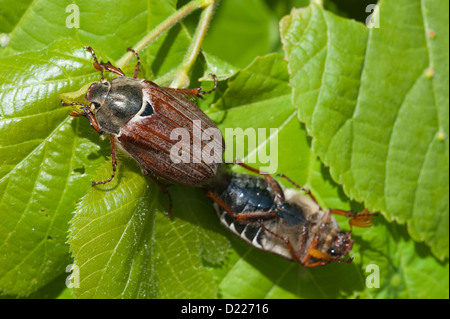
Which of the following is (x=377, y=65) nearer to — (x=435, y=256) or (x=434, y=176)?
(x=434, y=176)

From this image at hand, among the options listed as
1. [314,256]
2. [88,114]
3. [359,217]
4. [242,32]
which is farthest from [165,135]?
[242,32]

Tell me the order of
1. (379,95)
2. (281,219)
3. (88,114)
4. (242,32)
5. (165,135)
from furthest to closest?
(242,32) → (281,219) → (379,95) → (165,135) → (88,114)

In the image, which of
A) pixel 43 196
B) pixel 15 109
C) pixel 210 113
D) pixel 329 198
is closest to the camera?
pixel 15 109

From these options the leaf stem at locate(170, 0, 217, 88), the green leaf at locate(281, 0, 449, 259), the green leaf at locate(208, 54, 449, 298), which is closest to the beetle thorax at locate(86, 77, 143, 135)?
the leaf stem at locate(170, 0, 217, 88)

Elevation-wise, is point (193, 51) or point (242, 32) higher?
point (193, 51)

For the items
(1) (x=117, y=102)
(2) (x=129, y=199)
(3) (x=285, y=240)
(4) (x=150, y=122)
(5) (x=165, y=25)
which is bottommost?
(3) (x=285, y=240)

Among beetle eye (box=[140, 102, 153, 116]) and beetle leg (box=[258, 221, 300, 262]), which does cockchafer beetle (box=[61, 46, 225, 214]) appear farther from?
beetle leg (box=[258, 221, 300, 262])

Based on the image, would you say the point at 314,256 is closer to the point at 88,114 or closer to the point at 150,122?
the point at 150,122

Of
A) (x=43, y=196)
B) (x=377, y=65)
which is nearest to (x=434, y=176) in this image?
(x=377, y=65)
